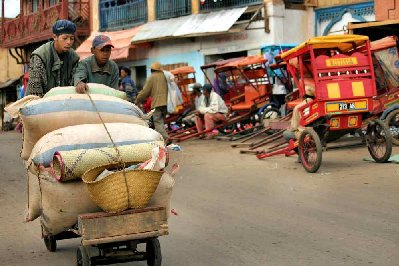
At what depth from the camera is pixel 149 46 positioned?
2712cm

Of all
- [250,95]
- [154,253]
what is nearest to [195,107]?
[250,95]

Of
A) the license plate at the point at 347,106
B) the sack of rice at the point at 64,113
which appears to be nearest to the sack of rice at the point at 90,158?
the sack of rice at the point at 64,113

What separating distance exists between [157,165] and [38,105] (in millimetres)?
1078

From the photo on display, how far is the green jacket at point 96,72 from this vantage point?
567cm

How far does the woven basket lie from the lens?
164 inches

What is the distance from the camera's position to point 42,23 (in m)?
32.6

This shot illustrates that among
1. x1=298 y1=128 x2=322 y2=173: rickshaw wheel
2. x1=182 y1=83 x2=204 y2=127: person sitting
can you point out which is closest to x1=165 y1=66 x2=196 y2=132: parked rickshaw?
x1=182 y1=83 x2=204 y2=127: person sitting

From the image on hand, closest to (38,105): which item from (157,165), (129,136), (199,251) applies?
(129,136)

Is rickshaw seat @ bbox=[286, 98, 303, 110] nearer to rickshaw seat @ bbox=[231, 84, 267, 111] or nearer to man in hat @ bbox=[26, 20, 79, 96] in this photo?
rickshaw seat @ bbox=[231, 84, 267, 111]

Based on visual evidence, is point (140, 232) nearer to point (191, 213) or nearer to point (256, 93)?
point (191, 213)

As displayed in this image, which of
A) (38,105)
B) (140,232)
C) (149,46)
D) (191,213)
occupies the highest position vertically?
(149,46)

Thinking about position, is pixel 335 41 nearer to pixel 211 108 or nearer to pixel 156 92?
pixel 156 92

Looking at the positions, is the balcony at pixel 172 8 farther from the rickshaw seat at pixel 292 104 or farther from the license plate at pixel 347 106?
the license plate at pixel 347 106

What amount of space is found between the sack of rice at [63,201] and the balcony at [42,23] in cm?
2628
